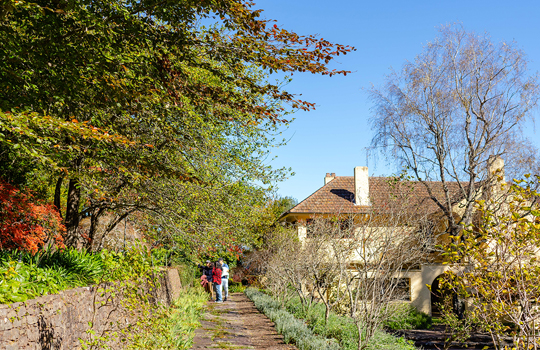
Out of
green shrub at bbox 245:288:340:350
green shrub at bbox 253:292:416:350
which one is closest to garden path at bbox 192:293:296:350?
green shrub at bbox 245:288:340:350

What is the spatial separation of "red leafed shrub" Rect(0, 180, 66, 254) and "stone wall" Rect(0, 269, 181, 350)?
2479mm

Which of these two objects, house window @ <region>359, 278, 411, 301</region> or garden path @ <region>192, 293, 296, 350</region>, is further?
garden path @ <region>192, 293, 296, 350</region>

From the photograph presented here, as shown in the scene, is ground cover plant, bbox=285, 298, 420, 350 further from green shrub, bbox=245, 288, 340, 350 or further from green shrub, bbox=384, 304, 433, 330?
green shrub, bbox=384, 304, 433, 330

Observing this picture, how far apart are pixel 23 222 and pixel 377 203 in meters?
17.0

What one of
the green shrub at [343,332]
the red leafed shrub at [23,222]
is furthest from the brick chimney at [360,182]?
the red leafed shrub at [23,222]

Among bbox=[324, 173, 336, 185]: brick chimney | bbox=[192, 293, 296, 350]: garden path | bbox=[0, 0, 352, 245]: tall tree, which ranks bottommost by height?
bbox=[192, 293, 296, 350]: garden path

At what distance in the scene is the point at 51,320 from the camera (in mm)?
5219

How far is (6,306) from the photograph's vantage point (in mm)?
4328

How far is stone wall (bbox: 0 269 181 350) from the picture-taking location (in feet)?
14.4

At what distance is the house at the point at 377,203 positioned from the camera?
75.6 feet

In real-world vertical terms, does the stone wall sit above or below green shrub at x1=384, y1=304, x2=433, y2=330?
above

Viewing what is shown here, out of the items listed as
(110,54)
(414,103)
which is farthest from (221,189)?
(414,103)

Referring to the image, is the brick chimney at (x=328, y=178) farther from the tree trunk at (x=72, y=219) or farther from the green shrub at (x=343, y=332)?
the tree trunk at (x=72, y=219)

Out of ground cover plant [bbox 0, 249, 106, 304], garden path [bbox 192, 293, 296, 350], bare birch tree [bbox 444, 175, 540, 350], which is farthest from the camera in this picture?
garden path [bbox 192, 293, 296, 350]
